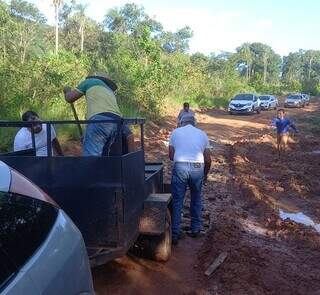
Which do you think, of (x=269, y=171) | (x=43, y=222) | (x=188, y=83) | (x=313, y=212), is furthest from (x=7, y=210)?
(x=188, y=83)

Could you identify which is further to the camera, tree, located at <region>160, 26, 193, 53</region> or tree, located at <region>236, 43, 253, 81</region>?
tree, located at <region>236, 43, 253, 81</region>

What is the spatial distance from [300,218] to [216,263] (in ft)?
13.0

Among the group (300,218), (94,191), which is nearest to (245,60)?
(300,218)

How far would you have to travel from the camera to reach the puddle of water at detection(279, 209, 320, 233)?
8.93m

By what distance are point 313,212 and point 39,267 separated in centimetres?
850

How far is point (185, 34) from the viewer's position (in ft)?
247

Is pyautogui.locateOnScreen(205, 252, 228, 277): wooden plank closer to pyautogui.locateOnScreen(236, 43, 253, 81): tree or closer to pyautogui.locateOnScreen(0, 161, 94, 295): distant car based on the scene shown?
pyautogui.locateOnScreen(0, 161, 94, 295): distant car

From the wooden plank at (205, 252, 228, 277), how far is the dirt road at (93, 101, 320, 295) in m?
0.05

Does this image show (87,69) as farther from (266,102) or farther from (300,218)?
(266,102)

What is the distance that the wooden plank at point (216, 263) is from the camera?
573cm

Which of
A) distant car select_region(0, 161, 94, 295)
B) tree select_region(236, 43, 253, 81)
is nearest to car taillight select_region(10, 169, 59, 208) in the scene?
distant car select_region(0, 161, 94, 295)

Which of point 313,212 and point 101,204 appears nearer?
point 101,204

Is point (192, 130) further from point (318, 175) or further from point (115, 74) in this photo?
point (115, 74)

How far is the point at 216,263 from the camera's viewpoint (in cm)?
593
